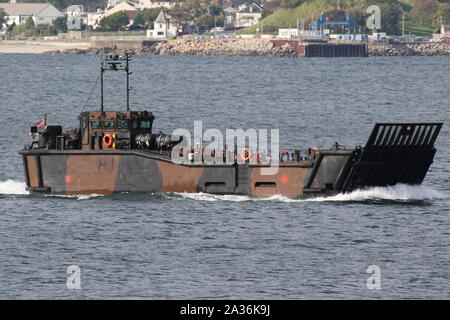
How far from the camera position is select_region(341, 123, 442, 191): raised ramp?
57.6m

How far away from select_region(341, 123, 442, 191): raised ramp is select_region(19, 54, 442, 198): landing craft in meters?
0.05

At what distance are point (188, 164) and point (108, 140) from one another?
13.9 feet

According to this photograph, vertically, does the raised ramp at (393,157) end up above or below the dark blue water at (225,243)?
above

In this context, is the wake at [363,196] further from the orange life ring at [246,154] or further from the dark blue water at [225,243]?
the orange life ring at [246,154]

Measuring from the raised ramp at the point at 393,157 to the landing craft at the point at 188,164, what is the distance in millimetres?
46

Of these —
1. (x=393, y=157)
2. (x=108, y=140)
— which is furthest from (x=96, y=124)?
(x=393, y=157)

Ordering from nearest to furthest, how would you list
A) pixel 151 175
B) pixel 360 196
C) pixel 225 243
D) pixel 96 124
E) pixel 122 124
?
pixel 225 243 → pixel 360 196 → pixel 151 175 → pixel 122 124 → pixel 96 124

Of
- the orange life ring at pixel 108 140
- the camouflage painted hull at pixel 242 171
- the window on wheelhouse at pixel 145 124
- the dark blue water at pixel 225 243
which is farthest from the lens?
the window on wheelhouse at pixel 145 124

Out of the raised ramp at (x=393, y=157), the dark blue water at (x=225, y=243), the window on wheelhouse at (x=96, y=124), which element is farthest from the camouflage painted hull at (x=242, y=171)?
the window on wheelhouse at (x=96, y=124)

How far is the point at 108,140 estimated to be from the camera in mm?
60688

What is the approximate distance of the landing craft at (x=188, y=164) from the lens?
57906mm

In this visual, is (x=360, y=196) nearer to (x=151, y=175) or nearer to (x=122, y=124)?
(x=151, y=175)

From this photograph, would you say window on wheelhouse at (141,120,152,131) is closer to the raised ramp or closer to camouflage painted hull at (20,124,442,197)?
camouflage painted hull at (20,124,442,197)
